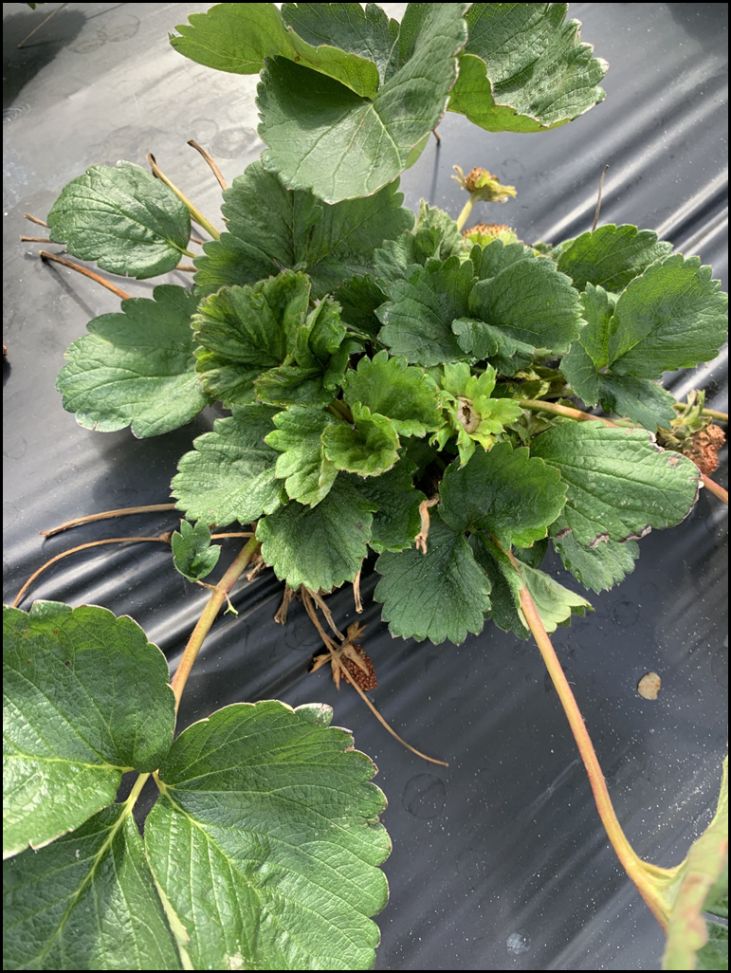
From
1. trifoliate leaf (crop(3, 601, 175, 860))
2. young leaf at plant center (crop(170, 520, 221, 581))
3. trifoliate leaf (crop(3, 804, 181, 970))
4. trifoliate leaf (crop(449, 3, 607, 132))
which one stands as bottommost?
trifoliate leaf (crop(3, 804, 181, 970))

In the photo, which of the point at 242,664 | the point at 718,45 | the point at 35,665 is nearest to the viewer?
the point at 35,665

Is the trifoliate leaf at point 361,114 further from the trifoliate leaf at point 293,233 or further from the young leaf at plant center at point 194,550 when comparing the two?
the young leaf at plant center at point 194,550

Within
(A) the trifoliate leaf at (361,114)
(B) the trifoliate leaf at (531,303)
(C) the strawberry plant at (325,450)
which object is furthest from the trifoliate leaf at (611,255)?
(A) the trifoliate leaf at (361,114)

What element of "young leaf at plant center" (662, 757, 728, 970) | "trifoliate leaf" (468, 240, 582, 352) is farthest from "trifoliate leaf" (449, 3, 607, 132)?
"young leaf at plant center" (662, 757, 728, 970)

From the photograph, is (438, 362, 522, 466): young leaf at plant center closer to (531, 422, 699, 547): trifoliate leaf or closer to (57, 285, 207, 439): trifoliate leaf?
(531, 422, 699, 547): trifoliate leaf

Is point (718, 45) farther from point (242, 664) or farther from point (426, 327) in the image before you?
point (242, 664)

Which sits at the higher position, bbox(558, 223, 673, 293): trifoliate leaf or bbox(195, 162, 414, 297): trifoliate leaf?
bbox(558, 223, 673, 293): trifoliate leaf

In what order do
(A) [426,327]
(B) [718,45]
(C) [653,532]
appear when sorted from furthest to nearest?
1. (B) [718,45]
2. (C) [653,532]
3. (A) [426,327]

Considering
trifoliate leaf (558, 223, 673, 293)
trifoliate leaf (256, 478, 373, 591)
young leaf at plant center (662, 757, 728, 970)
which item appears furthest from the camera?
trifoliate leaf (558, 223, 673, 293)

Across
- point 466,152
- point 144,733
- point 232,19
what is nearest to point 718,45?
point 466,152
